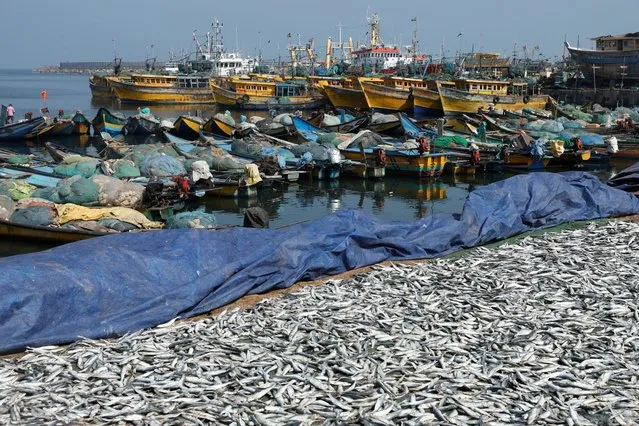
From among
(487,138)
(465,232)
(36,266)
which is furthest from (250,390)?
(487,138)

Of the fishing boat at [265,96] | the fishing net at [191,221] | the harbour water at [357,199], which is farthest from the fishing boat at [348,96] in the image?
the fishing net at [191,221]

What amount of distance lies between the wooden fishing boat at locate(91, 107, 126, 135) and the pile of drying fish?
30156 millimetres

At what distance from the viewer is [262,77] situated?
66000mm

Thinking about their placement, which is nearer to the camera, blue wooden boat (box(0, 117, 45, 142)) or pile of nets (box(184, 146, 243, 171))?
pile of nets (box(184, 146, 243, 171))

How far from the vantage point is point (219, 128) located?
109 feet

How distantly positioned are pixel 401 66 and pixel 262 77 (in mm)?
20357

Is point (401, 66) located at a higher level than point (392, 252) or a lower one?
higher

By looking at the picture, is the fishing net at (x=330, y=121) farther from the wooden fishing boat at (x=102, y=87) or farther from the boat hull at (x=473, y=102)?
the wooden fishing boat at (x=102, y=87)

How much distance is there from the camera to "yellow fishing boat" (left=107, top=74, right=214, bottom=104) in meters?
59.3

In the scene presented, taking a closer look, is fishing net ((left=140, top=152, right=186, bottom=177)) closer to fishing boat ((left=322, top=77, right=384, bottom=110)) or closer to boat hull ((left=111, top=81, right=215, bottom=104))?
fishing boat ((left=322, top=77, right=384, bottom=110))

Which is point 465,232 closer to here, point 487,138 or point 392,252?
point 392,252

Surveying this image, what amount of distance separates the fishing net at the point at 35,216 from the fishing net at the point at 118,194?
1.57 meters

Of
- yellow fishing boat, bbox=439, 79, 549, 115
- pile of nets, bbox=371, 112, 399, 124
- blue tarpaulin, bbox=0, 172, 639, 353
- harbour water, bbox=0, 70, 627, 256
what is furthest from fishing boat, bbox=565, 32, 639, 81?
blue tarpaulin, bbox=0, 172, 639, 353

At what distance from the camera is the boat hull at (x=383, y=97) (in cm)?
4831
